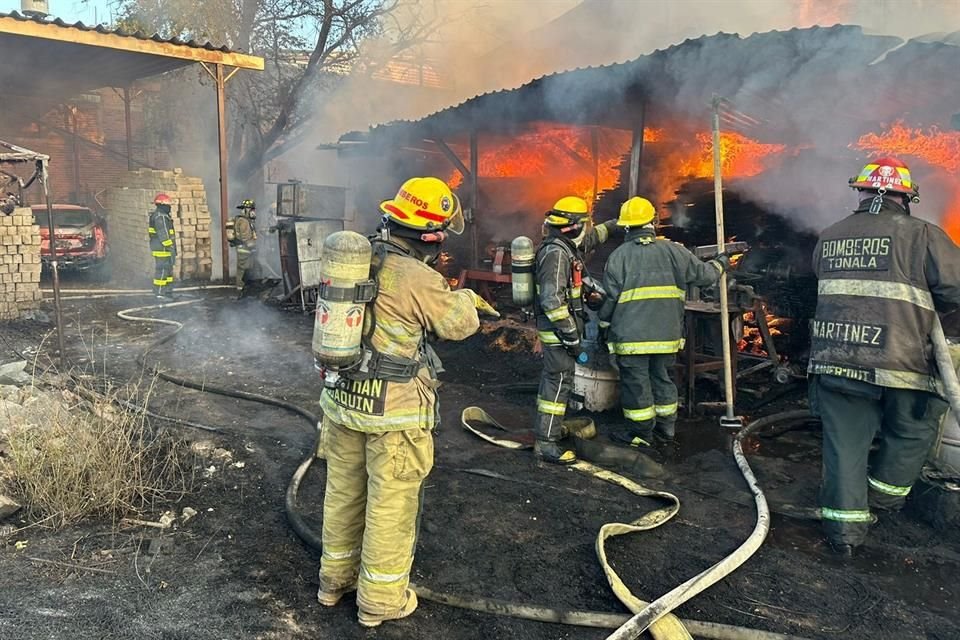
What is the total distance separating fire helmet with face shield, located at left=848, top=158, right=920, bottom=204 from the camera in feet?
12.3

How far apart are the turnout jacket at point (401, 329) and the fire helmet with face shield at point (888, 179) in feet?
8.37

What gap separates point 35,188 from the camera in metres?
18.1

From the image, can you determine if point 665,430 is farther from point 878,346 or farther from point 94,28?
point 94,28

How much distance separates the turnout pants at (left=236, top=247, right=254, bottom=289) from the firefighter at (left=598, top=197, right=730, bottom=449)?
8.86m

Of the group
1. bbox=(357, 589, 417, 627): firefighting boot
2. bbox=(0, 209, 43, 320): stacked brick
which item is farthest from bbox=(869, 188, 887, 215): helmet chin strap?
bbox=(0, 209, 43, 320): stacked brick

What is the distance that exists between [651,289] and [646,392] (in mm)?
824

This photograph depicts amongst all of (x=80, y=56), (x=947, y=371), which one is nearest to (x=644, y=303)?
(x=947, y=371)

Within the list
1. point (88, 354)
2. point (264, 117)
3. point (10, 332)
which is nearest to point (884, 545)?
point (88, 354)

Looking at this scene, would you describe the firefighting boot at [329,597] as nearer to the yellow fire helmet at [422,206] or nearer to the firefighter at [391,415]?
the firefighter at [391,415]

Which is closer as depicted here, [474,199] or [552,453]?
[552,453]

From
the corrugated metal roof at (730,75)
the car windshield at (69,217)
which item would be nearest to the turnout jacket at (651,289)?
the corrugated metal roof at (730,75)

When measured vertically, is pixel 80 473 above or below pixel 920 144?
below

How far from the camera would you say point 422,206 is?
3049 mm

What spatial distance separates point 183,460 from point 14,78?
15895 millimetres
